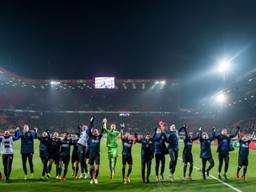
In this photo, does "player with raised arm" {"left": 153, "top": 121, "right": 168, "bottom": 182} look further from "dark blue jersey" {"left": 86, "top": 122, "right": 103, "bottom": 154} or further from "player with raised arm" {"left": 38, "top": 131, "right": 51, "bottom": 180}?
"player with raised arm" {"left": 38, "top": 131, "right": 51, "bottom": 180}

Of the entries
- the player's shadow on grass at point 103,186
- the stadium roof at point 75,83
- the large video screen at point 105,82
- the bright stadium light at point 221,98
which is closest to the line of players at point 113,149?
the player's shadow on grass at point 103,186

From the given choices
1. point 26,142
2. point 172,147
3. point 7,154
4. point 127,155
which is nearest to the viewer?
point 127,155

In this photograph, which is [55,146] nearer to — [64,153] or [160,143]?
[64,153]

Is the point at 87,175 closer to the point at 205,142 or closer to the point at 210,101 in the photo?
the point at 205,142

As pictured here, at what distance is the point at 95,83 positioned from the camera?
82.6 meters

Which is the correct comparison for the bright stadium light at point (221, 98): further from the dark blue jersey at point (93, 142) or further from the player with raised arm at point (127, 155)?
the dark blue jersey at point (93, 142)

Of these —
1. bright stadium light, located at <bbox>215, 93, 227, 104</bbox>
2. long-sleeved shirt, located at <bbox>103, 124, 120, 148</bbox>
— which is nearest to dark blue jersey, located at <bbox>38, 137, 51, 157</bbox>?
long-sleeved shirt, located at <bbox>103, 124, 120, 148</bbox>

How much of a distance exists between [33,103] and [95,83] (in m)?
16.7

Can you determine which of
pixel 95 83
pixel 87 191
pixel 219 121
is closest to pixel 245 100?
pixel 219 121

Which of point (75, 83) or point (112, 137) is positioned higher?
point (75, 83)

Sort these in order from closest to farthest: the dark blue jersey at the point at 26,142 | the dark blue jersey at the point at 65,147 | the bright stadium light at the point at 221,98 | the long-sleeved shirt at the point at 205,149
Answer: the dark blue jersey at the point at 26,142
the long-sleeved shirt at the point at 205,149
the dark blue jersey at the point at 65,147
the bright stadium light at the point at 221,98

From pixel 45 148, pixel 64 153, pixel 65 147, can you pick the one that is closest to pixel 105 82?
pixel 45 148

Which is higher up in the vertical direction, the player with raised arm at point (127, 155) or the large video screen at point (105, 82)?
the large video screen at point (105, 82)

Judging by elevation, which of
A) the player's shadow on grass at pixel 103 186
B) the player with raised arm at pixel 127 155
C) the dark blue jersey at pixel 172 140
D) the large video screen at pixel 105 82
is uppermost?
the large video screen at pixel 105 82
